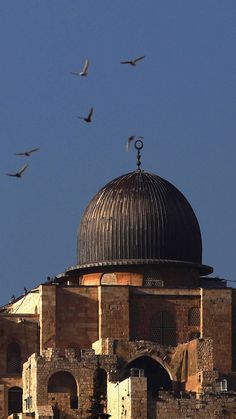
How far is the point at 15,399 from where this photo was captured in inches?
4441

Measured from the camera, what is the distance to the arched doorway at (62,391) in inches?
4259

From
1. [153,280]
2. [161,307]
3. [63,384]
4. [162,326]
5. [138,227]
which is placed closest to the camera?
[63,384]

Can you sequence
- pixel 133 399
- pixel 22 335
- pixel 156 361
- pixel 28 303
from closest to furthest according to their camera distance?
pixel 133 399 → pixel 156 361 → pixel 22 335 → pixel 28 303

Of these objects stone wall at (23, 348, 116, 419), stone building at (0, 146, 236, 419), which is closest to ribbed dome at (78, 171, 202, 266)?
stone building at (0, 146, 236, 419)

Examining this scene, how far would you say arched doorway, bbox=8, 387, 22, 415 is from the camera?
113 m

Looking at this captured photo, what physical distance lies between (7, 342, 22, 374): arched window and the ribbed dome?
5.28m

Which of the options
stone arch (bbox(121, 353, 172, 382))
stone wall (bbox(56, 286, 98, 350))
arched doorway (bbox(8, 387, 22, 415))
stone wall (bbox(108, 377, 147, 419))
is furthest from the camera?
stone wall (bbox(56, 286, 98, 350))

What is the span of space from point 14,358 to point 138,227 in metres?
8.00

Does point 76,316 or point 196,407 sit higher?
point 76,316

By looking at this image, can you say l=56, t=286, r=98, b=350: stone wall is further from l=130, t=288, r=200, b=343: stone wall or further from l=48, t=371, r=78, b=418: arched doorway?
l=48, t=371, r=78, b=418: arched doorway

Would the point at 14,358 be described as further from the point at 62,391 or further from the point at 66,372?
the point at 62,391

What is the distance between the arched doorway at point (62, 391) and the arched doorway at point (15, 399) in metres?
3.76

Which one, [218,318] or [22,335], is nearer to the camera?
[22,335]

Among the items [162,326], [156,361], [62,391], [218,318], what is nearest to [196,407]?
[156,361]
